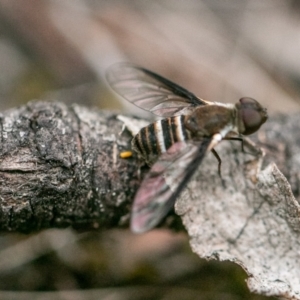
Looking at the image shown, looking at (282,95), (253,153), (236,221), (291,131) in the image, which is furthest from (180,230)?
(282,95)

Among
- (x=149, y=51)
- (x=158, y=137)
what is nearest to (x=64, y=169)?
(x=158, y=137)

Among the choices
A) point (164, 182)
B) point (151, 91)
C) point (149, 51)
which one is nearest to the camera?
point (164, 182)

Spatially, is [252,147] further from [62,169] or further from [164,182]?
[62,169]

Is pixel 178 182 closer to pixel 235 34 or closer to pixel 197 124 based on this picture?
pixel 197 124

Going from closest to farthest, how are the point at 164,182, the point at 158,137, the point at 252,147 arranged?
the point at 164,182 → the point at 158,137 → the point at 252,147

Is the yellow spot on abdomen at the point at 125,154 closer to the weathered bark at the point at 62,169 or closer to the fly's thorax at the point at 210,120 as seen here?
the weathered bark at the point at 62,169

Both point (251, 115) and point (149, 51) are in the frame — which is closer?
point (251, 115)

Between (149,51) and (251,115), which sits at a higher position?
(251,115)

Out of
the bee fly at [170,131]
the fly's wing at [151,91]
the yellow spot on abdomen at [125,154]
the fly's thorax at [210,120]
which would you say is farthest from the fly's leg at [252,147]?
the yellow spot on abdomen at [125,154]
